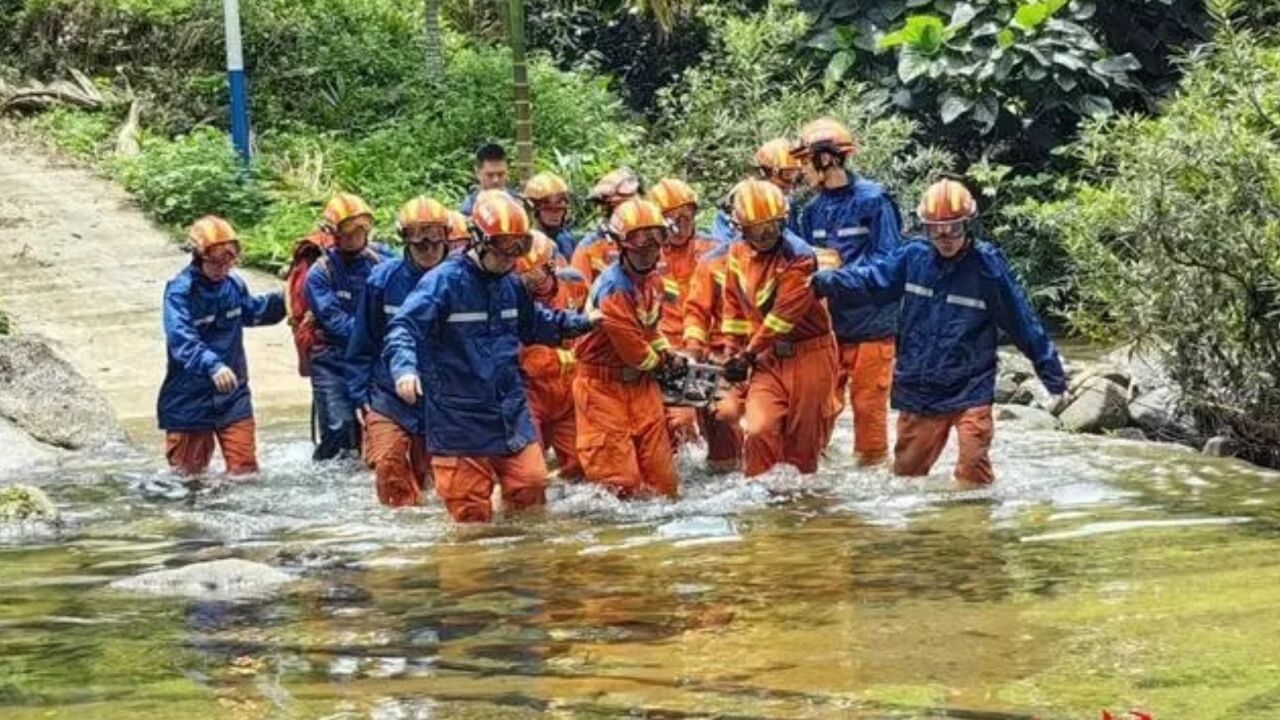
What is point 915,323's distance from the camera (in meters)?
9.60

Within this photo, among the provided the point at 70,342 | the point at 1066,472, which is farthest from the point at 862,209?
the point at 70,342

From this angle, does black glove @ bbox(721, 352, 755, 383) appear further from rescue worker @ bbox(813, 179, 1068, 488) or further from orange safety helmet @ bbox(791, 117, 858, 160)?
orange safety helmet @ bbox(791, 117, 858, 160)

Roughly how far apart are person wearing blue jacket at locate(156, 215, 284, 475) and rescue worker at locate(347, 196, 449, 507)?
124 cm

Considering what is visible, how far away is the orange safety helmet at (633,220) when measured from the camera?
29.9 feet

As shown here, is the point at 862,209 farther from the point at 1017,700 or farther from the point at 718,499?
the point at 1017,700

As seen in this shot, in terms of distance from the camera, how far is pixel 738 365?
9.77 meters

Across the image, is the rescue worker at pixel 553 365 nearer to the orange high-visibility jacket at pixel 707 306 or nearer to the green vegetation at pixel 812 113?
the orange high-visibility jacket at pixel 707 306

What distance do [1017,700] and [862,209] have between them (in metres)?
5.88

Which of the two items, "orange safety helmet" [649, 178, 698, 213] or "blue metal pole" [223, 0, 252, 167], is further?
"blue metal pole" [223, 0, 252, 167]

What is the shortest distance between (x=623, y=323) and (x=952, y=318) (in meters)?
1.63

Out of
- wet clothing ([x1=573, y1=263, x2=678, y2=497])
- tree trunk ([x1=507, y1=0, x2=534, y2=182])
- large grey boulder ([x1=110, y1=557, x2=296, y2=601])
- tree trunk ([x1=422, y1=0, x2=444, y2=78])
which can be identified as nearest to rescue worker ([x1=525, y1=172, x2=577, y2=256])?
wet clothing ([x1=573, y1=263, x2=678, y2=497])

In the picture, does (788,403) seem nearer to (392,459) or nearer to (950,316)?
(950,316)

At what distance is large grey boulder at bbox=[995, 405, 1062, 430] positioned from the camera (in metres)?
12.0

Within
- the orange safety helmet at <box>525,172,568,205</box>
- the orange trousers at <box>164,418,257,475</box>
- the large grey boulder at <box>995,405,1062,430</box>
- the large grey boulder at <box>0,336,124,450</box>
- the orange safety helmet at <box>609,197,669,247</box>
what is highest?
the orange safety helmet at <box>525,172,568,205</box>
